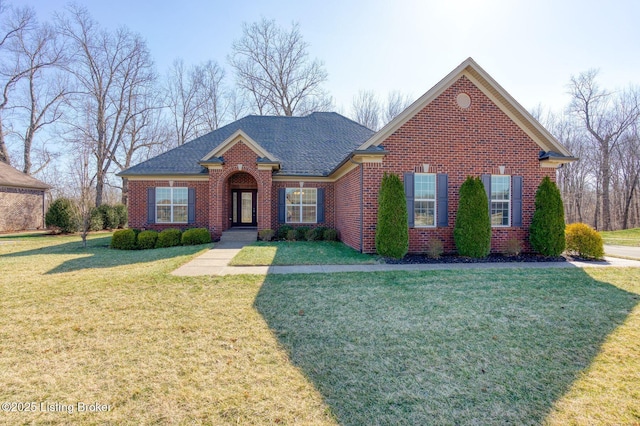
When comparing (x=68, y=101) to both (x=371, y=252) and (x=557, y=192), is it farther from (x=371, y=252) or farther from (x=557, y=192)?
(x=557, y=192)

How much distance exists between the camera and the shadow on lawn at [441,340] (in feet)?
8.60

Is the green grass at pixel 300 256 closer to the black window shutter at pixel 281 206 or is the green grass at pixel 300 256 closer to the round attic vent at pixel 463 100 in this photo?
the black window shutter at pixel 281 206

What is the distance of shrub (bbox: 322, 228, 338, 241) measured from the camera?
13.6m

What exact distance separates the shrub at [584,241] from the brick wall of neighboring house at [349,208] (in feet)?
22.6

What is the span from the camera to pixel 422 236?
33.2ft

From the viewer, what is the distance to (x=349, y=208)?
38.2ft

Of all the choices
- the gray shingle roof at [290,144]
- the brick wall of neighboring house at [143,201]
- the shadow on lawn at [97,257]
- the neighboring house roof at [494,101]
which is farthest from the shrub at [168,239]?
the neighboring house roof at [494,101]

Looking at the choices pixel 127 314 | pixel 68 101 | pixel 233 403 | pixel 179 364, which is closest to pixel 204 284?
pixel 127 314

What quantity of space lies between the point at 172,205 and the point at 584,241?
16011mm

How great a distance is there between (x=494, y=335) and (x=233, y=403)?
3325 mm

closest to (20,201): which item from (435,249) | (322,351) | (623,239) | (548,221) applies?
(435,249)

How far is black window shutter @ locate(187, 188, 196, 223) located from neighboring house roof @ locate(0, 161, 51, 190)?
1549cm

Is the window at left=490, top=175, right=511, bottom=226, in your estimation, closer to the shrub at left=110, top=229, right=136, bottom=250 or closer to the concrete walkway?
the concrete walkway

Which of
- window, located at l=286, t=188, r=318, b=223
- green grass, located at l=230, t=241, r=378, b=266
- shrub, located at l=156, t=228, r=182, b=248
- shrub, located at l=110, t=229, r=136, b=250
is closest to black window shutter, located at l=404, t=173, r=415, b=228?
green grass, located at l=230, t=241, r=378, b=266
